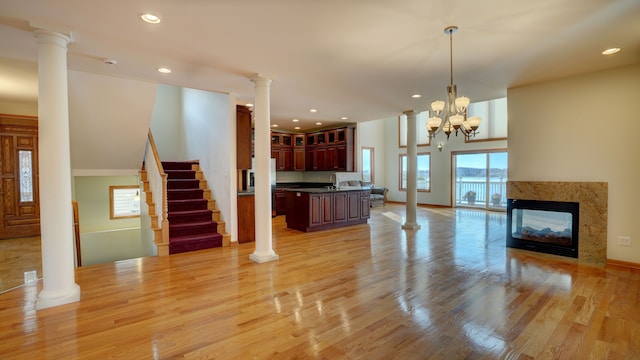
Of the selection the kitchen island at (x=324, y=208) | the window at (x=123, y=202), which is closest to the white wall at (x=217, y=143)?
the kitchen island at (x=324, y=208)

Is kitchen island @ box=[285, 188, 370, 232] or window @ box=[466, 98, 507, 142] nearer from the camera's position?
kitchen island @ box=[285, 188, 370, 232]

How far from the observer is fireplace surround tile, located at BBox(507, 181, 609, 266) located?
4.24m

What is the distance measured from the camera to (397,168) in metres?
12.5

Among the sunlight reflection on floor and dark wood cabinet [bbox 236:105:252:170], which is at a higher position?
dark wood cabinet [bbox 236:105:252:170]

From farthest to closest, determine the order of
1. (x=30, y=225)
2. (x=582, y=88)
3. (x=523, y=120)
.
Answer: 1. (x=30, y=225)
2. (x=523, y=120)
3. (x=582, y=88)

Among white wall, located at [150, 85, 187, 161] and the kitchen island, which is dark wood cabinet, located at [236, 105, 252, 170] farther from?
white wall, located at [150, 85, 187, 161]

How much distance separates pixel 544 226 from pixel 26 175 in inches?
399

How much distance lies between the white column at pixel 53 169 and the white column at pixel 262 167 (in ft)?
7.05

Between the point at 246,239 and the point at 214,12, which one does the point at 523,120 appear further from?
the point at 246,239

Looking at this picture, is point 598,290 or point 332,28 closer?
point 332,28

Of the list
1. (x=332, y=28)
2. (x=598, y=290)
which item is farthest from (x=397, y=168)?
(x=332, y=28)

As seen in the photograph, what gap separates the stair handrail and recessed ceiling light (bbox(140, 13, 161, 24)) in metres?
2.74

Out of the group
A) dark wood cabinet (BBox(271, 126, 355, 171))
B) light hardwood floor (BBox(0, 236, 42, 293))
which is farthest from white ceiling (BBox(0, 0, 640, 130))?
dark wood cabinet (BBox(271, 126, 355, 171))

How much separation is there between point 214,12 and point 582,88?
5033mm
